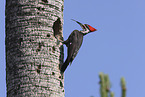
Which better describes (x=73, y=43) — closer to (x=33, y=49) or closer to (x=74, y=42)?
(x=74, y=42)

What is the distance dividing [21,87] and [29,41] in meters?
0.58

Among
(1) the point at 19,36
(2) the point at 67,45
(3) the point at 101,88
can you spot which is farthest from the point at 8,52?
(3) the point at 101,88

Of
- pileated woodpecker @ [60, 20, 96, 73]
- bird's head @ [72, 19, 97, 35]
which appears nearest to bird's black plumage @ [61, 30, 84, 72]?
pileated woodpecker @ [60, 20, 96, 73]

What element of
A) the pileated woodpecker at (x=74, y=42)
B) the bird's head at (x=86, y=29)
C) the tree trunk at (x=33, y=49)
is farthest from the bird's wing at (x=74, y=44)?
the tree trunk at (x=33, y=49)

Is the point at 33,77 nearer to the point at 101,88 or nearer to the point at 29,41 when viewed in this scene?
the point at 29,41

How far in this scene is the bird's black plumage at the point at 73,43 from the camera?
4308 millimetres

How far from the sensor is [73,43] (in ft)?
15.3

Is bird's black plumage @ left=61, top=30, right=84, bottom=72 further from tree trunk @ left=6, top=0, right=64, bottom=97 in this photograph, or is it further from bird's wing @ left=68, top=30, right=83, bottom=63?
tree trunk @ left=6, top=0, right=64, bottom=97

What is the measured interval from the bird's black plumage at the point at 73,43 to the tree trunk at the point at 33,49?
0.35m

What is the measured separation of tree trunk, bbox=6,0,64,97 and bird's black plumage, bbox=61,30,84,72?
346 mm

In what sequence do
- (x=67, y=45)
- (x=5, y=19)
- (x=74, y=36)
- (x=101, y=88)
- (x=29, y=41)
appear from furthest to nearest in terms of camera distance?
(x=74, y=36) → (x=67, y=45) → (x=5, y=19) → (x=29, y=41) → (x=101, y=88)

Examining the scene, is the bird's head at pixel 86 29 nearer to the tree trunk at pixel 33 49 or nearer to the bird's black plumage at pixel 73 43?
the bird's black plumage at pixel 73 43

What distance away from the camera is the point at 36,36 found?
3.65 metres

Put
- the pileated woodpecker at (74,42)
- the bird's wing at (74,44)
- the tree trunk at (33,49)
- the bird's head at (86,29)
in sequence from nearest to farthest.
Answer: the tree trunk at (33,49)
the pileated woodpecker at (74,42)
the bird's wing at (74,44)
the bird's head at (86,29)
